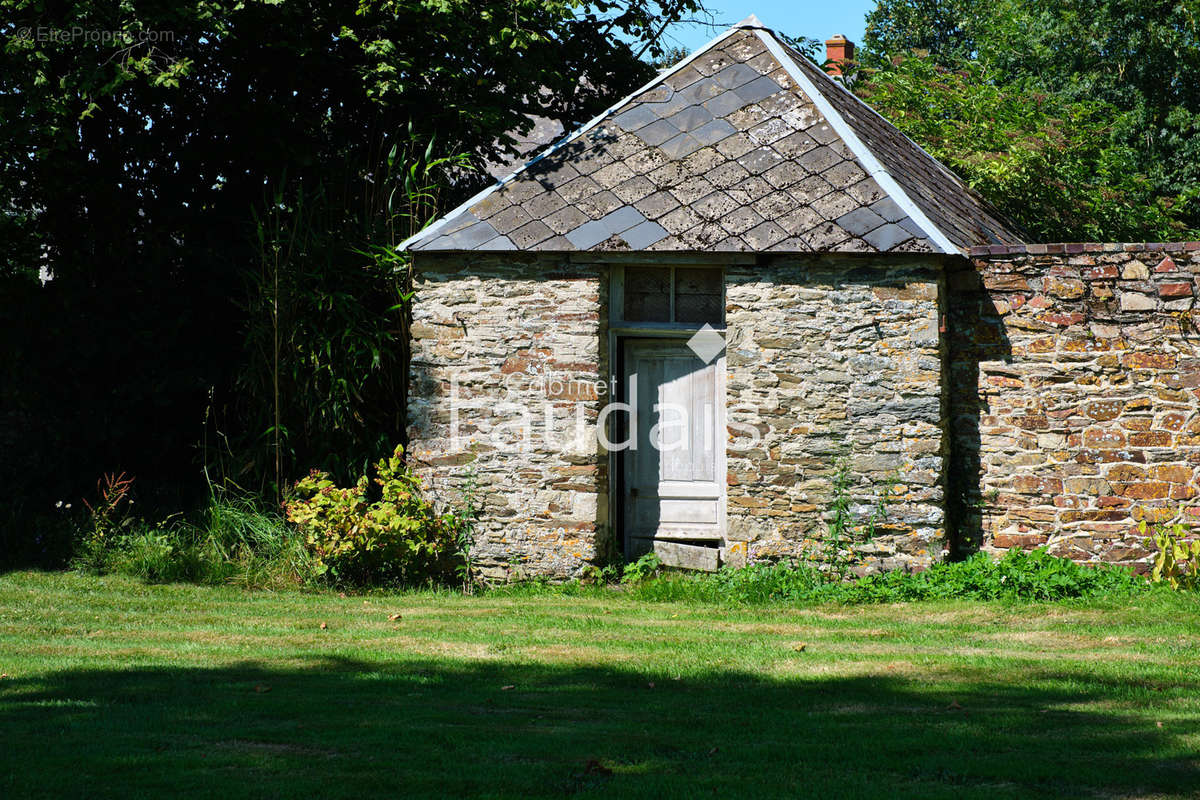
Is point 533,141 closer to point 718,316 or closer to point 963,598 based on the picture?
point 718,316

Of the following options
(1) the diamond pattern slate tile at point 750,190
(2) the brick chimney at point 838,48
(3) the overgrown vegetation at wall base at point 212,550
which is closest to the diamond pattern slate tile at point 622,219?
(1) the diamond pattern slate tile at point 750,190

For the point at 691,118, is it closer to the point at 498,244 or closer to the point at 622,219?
the point at 622,219

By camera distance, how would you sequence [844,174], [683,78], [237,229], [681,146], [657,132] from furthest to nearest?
[237,229] → [683,78] → [657,132] → [681,146] → [844,174]

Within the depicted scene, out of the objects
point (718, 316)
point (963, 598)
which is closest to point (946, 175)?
point (718, 316)

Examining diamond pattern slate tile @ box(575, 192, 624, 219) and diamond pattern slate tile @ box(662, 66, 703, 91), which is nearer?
diamond pattern slate tile @ box(575, 192, 624, 219)

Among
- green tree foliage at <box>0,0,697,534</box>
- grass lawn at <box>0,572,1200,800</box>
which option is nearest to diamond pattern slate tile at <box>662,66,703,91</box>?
green tree foliage at <box>0,0,697,534</box>

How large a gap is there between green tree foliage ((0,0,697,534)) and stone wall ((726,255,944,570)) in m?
3.16

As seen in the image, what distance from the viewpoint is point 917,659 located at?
22.8 feet

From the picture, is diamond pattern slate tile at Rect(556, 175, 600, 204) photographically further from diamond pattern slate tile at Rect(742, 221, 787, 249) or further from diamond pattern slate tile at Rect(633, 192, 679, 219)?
diamond pattern slate tile at Rect(742, 221, 787, 249)

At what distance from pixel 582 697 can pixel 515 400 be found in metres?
3.75

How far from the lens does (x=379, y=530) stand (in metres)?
9.20

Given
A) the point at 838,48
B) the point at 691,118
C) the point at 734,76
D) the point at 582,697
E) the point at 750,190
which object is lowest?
the point at 582,697

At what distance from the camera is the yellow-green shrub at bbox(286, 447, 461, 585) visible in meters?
9.23

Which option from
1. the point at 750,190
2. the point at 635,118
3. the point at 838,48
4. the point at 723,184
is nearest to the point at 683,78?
the point at 635,118
